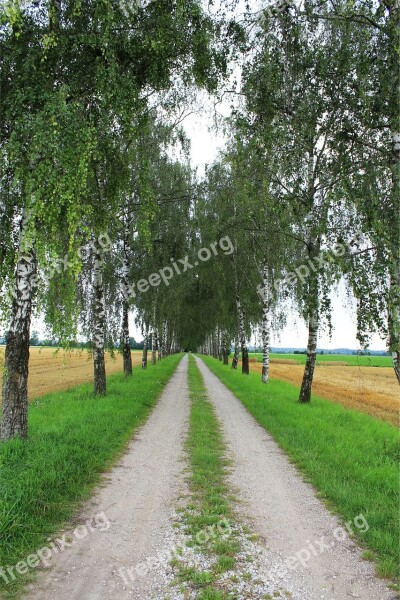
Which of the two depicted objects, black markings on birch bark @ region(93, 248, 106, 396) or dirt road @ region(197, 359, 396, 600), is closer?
dirt road @ region(197, 359, 396, 600)

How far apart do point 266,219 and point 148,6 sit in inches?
389

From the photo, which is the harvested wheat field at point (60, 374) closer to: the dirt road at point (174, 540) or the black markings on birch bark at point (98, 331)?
the black markings on birch bark at point (98, 331)

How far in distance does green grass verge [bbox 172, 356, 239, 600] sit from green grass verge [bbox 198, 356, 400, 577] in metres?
1.42

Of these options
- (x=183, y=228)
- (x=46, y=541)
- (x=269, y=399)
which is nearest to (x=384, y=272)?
(x=46, y=541)

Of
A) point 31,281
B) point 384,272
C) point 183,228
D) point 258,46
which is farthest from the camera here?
point 183,228

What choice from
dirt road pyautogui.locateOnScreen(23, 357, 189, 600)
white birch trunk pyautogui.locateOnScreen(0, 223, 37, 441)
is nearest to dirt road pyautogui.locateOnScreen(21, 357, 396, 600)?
dirt road pyautogui.locateOnScreen(23, 357, 189, 600)

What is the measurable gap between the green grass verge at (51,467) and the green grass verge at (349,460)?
340cm

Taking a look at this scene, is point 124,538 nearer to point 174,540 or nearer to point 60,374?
point 174,540

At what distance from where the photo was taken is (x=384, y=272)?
5867mm

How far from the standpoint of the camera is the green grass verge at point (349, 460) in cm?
440

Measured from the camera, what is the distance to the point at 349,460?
6727 mm

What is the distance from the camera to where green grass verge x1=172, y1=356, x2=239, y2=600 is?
11.5ft

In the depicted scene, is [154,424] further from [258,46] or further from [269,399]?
[258,46]

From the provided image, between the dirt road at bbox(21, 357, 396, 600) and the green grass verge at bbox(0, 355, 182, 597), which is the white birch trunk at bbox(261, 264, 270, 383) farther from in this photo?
the dirt road at bbox(21, 357, 396, 600)
